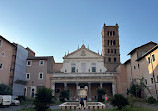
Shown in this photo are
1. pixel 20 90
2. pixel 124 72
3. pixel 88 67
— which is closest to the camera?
pixel 20 90

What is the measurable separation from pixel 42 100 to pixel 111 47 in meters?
38.9

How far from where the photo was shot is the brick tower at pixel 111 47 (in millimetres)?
47562

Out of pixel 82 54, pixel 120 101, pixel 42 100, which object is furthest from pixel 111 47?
pixel 42 100

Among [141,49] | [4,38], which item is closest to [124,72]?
[141,49]

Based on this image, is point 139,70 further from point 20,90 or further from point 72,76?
point 20,90

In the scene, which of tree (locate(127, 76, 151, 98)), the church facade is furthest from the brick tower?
tree (locate(127, 76, 151, 98))

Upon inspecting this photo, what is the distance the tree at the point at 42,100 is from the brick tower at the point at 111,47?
34220mm

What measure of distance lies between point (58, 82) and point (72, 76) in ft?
11.4

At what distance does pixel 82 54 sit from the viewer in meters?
40.2

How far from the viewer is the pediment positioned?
4019 cm

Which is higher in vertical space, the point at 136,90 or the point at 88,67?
→ the point at 88,67

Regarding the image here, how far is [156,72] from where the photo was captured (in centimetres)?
2423

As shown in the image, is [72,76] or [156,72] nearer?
[156,72]

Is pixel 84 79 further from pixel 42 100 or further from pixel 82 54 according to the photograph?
pixel 42 100
